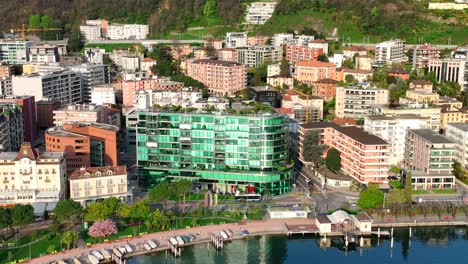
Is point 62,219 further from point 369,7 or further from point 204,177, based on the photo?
point 369,7

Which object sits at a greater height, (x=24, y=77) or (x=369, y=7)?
(x=369, y=7)

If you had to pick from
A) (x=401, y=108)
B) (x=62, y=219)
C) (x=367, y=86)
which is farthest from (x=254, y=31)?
(x=62, y=219)

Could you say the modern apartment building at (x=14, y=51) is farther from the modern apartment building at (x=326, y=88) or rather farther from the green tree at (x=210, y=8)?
the modern apartment building at (x=326, y=88)

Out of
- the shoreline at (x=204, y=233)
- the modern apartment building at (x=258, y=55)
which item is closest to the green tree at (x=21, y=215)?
the shoreline at (x=204, y=233)

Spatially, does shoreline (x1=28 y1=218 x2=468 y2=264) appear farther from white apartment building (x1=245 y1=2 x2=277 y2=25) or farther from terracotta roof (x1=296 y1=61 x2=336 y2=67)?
white apartment building (x1=245 y1=2 x2=277 y2=25)

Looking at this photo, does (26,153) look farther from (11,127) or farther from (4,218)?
(11,127)

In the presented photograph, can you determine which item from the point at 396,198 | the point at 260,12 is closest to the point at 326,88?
the point at 396,198
